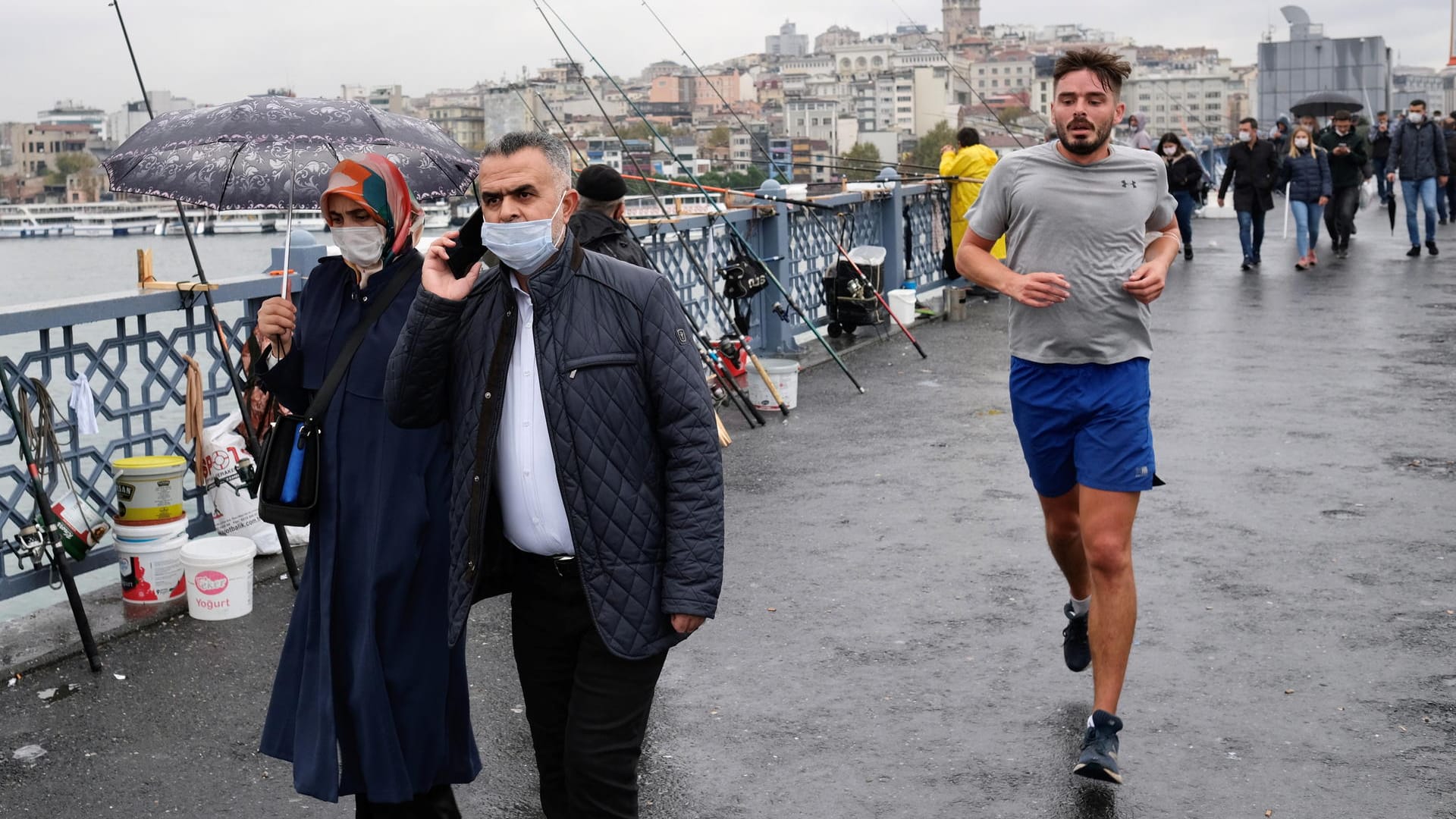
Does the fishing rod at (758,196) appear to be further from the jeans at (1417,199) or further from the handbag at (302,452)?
the jeans at (1417,199)

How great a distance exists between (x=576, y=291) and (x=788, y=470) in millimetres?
5752

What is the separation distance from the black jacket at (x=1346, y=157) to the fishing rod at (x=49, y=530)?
17681mm

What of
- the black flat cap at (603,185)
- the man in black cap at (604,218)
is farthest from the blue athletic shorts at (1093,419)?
the black flat cap at (603,185)

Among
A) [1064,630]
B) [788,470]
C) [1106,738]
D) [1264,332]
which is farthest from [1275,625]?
[1264,332]

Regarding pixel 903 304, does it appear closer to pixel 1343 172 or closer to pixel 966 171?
pixel 966 171

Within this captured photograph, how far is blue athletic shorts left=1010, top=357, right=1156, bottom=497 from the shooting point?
4.62 metres

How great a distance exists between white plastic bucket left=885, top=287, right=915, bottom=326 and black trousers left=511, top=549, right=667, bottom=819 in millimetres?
11390

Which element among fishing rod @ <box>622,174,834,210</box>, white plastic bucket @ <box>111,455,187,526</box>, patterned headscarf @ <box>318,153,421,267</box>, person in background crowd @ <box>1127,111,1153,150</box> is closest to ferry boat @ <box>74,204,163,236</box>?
person in background crowd @ <box>1127,111,1153,150</box>

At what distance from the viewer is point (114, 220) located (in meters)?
53.2

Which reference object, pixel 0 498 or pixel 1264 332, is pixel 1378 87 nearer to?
pixel 1264 332

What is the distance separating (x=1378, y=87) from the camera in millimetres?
57688

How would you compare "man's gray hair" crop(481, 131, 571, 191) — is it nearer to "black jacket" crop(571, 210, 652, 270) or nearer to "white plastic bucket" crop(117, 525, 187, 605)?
"black jacket" crop(571, 210, 652, 270)

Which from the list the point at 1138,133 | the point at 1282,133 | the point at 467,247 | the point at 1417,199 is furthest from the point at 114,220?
the point at 467,247

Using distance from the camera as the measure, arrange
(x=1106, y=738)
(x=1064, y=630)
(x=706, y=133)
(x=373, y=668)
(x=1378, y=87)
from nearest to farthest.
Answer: (x=373, y=668) → (x=1106, y=738) → (x=1064, y=630) → (x=706, y=133) → (x=1378, y=87)
